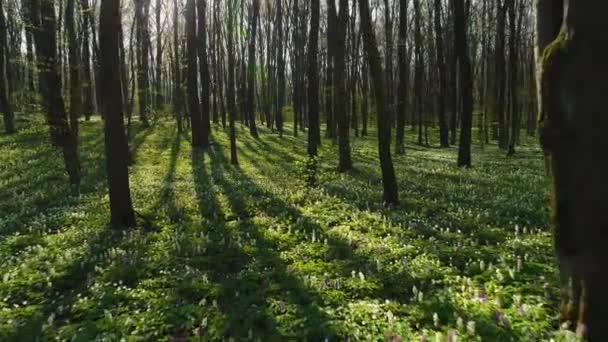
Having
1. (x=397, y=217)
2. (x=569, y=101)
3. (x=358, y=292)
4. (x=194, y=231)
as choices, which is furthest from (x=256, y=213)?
(x=569, y=101)

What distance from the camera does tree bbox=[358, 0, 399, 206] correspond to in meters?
12.9

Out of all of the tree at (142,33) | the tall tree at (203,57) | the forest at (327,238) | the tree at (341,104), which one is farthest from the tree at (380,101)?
the tree at (142,33)

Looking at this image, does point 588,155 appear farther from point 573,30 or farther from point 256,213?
point 256,213

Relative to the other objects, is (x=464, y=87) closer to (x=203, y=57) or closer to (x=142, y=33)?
(x=203, y=57)

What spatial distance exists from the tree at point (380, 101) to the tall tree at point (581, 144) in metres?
7.95

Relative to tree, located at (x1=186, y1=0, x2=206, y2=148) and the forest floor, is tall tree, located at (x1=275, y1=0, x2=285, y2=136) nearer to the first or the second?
tree, located at (x1=186, y1=0, x2=206, y2=148)

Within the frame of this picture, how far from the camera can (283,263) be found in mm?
8617

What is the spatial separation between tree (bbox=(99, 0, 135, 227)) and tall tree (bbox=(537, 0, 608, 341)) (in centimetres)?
969

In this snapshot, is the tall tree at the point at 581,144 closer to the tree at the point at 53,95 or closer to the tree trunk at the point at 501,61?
the tree at the point at 53,95

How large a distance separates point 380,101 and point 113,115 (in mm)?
6929

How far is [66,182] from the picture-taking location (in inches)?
749

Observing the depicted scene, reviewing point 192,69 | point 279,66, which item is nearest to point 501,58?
point 192,69

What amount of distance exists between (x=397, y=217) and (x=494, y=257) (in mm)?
3661

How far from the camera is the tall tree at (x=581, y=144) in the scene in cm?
467
